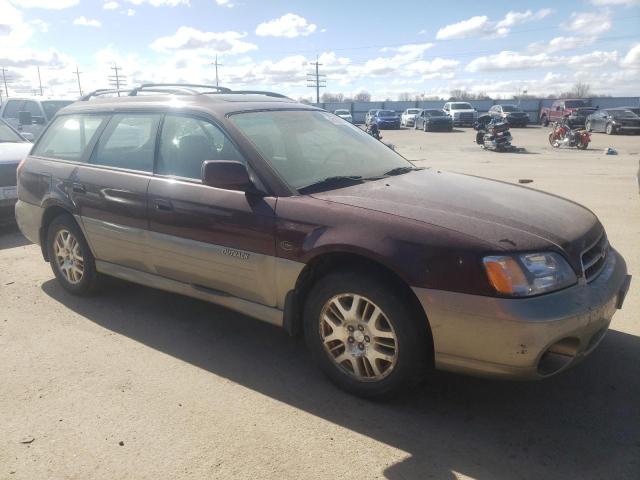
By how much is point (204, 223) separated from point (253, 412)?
4.15ft

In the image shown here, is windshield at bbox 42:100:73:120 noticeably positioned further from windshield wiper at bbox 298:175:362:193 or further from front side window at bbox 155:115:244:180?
windshield wiper at bbox 298:175:362:193

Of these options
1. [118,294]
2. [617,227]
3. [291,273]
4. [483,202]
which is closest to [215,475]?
[291,273]

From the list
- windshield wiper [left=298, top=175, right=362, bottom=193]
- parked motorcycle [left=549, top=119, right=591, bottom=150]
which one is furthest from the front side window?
parked motorcycle [left=549, top=119, right=591, bottom=150]

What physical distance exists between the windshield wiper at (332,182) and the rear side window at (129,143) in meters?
1.37

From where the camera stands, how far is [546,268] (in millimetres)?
2676

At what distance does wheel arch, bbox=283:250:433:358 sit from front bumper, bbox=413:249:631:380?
0.11m

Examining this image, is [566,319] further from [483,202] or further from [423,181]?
[423,181]

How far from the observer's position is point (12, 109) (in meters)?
13.8

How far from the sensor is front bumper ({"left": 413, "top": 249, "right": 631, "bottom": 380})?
2557mm

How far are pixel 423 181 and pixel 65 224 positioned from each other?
3.13m

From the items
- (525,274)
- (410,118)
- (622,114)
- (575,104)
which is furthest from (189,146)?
(410,118)

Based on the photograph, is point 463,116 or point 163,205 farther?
point 463,116

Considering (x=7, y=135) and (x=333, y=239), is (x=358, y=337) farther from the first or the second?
(x=7, y=135)

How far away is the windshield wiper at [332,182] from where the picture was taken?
3.36 metres
